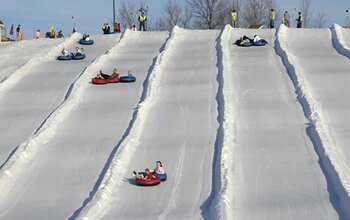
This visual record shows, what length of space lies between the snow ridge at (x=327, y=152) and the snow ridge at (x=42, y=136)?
5842 millimetres

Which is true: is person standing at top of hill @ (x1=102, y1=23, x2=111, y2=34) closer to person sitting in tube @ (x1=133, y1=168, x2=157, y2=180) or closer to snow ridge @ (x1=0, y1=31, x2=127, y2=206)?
snow ridge @ (x1=0, y1=31, x2=127, y2=206)

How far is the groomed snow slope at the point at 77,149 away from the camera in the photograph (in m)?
13.6

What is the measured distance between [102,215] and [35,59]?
47.7 ft

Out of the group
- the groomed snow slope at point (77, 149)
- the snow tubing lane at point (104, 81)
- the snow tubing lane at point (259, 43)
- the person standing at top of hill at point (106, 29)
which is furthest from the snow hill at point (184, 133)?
the person standing at top of hill at point (106, 29)

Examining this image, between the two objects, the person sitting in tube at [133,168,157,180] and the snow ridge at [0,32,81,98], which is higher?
the person sitting in tube at [133,168,157,180]

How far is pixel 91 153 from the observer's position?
16.3 m

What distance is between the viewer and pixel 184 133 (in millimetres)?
17484

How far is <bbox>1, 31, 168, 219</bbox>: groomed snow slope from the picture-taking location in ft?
44.7

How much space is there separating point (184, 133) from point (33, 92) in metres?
6.40

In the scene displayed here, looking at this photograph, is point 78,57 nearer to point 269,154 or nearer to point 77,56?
point 77,56

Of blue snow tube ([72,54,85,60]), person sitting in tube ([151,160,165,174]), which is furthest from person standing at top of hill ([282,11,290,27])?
person sitting in tube ([151,160,165,174])

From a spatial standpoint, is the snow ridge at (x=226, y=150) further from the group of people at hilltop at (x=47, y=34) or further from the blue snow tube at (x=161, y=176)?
the group of people at hilltop at (x=47, y=34)

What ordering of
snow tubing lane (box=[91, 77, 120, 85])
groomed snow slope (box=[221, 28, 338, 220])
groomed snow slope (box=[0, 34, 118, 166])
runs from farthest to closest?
snow tubing lane (box=[91, 77, 120, 85]) < groomed snow slope (box=[0, 34, 118, 166]) < groomed snow slope (box=[221, 28, 338, 220])

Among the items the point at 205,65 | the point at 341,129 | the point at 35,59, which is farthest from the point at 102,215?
the point at 35,59
